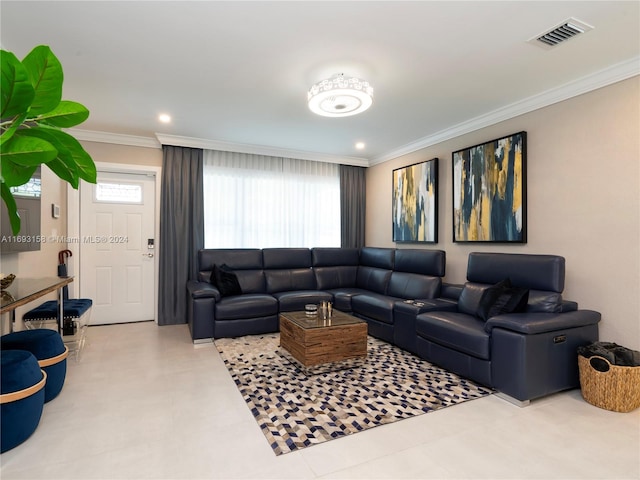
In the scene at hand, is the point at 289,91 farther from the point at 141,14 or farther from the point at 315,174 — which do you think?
the point at 315,174

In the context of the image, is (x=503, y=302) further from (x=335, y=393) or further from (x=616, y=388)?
(x=335, y=393)

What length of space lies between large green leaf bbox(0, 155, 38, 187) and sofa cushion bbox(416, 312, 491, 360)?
9.34 feet

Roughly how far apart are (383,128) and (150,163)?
322 cm

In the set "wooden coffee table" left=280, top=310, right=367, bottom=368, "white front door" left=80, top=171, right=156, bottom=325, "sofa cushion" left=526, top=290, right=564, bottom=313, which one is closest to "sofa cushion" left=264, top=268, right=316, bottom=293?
"wooden coffee table" left=280, top=310, right=367, bottom=368

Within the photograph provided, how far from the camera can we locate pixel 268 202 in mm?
5254

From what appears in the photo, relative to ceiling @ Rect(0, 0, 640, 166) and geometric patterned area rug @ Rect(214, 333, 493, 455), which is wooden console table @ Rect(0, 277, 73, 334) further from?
ceiling @ Rect(0, 0, 640, 166)

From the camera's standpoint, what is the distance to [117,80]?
2.86m

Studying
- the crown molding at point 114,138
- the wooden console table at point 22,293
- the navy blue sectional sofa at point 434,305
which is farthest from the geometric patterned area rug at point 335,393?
the crown molding at point 114,138

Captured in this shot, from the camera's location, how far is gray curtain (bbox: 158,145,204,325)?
179 inches

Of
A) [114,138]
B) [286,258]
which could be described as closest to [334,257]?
[286,258]

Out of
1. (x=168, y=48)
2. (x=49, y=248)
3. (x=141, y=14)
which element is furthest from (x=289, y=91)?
(x=49, y=248)

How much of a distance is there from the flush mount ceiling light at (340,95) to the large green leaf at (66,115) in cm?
201

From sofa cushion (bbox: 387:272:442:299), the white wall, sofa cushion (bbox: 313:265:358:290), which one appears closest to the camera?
the white wall

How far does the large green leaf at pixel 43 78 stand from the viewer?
856 millimetres
